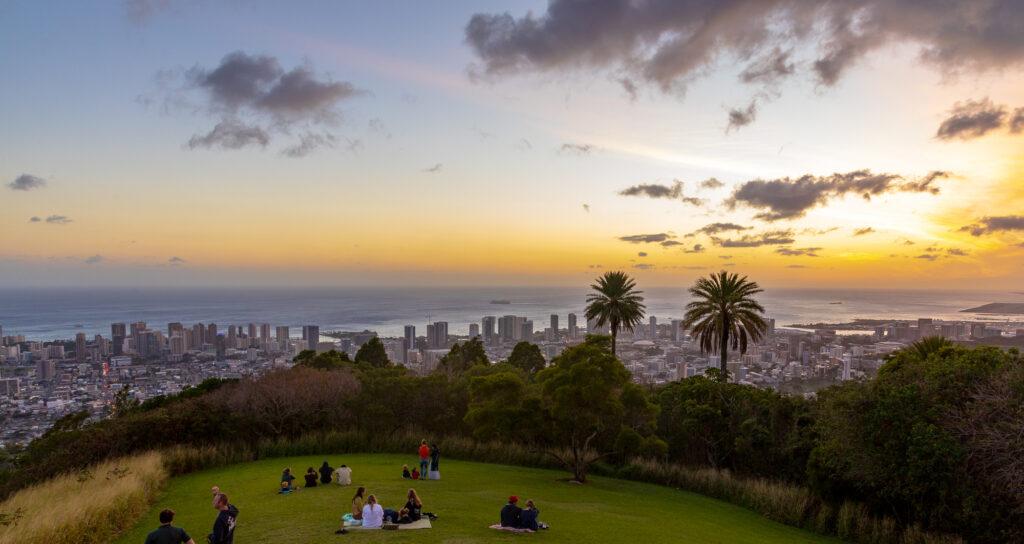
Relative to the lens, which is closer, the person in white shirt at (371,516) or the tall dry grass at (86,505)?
the tall dry grass at (86,505)

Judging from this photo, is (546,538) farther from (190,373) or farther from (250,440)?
(190,373)

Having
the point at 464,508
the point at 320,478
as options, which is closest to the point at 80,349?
the point at 320,478

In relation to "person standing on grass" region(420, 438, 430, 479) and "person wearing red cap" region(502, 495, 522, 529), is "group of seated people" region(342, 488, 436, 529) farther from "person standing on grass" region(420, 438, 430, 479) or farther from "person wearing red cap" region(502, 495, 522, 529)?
"person standing on grass" region(420, 438, 430, 479)

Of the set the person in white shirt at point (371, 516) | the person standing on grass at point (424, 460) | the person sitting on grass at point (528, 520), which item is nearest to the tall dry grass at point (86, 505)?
the person in white shirt at point (371, 516)

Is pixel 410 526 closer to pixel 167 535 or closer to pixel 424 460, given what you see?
pixel 167 535

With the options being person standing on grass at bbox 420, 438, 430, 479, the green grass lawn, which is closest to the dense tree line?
the green grass lawn

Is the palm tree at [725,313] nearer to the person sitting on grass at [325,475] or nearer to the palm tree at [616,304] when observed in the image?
the palm tree at [616,304]

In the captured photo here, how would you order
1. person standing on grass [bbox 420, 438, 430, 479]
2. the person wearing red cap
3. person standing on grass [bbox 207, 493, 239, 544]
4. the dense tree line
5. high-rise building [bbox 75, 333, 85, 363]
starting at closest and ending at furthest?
person standing on grass [bbox 207, 493, 239, 544]
the person wearing red cap
the dense tree line
person standing on grass [bbox 420, 438, 430, 479]
high-rise building [bbox 75, 333, 85, 363]
